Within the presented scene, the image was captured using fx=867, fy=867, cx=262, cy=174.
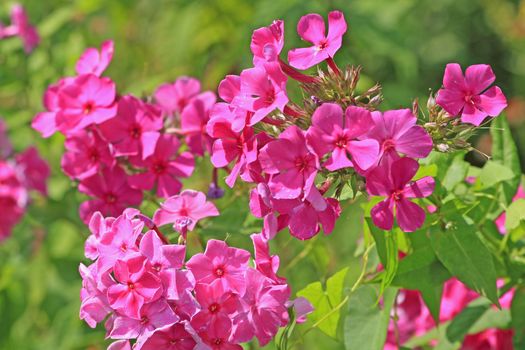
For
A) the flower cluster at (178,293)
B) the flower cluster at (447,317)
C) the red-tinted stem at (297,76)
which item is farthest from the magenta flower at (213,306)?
the flower cluster at (447,317)

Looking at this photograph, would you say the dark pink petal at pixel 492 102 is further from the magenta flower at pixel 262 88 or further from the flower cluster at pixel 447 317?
the flower cluster at pixel 447 317

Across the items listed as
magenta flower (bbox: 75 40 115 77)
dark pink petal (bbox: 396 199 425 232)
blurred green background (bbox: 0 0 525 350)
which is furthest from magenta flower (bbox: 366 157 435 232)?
magenta flower (bbox: 75 40 115 77)

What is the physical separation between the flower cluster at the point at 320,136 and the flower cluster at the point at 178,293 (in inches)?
3.5

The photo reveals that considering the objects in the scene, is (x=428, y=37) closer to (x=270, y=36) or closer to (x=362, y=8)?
(x=362, y=8)

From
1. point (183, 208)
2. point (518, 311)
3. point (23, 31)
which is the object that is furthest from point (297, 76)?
point (23, 31)

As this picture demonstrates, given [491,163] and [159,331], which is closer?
[159,331]

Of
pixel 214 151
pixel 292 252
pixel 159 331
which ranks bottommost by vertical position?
pixel 292 252

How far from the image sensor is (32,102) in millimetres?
2689

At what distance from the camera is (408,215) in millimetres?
1341

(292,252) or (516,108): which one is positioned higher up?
(292,252)

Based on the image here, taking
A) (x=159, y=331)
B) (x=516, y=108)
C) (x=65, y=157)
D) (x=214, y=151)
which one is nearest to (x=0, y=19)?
(x=65, y=157)

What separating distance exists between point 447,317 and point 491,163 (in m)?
0.48

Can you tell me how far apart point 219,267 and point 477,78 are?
503 mm

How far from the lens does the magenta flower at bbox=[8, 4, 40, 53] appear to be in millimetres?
2557
